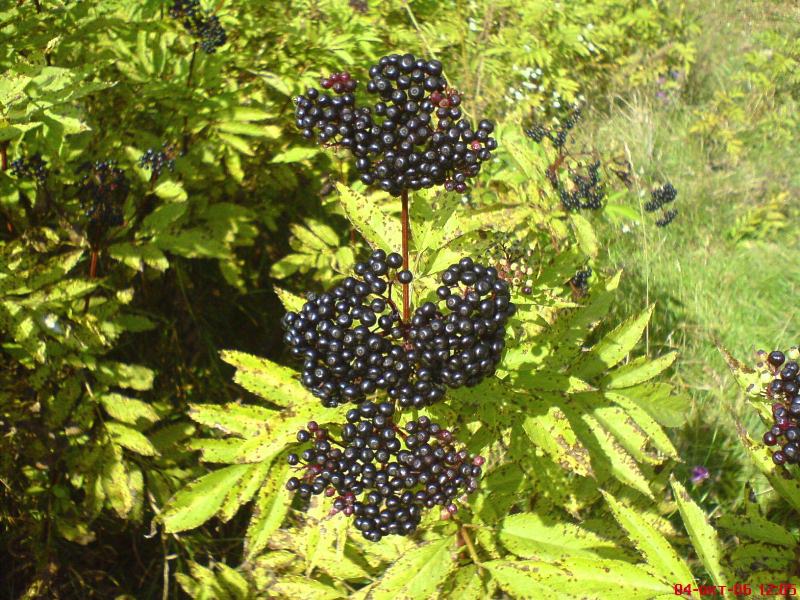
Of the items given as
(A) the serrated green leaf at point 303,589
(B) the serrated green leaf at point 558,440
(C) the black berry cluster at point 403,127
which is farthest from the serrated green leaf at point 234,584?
(C) the black berry cluster at point 403,127

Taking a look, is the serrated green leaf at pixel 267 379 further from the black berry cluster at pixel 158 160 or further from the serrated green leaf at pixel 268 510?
the black berry cluster at pixel 158 160

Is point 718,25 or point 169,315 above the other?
point 718,25

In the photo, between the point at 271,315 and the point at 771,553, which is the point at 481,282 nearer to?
the point at 771,553

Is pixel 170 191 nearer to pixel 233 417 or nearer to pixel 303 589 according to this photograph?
pixel 233 417

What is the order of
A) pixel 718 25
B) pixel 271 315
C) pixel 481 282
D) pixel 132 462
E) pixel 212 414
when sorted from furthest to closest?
pixel 718 25 → pixel 271 315 → pixel 132 462 → pixel 212 414 → pixel 481 282

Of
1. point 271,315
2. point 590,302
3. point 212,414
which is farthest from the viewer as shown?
point 271,315

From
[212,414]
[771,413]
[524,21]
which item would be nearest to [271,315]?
[212,414]

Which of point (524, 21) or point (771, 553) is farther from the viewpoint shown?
point (524, 21)

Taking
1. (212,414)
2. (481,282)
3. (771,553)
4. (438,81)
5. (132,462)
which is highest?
(438,81)
